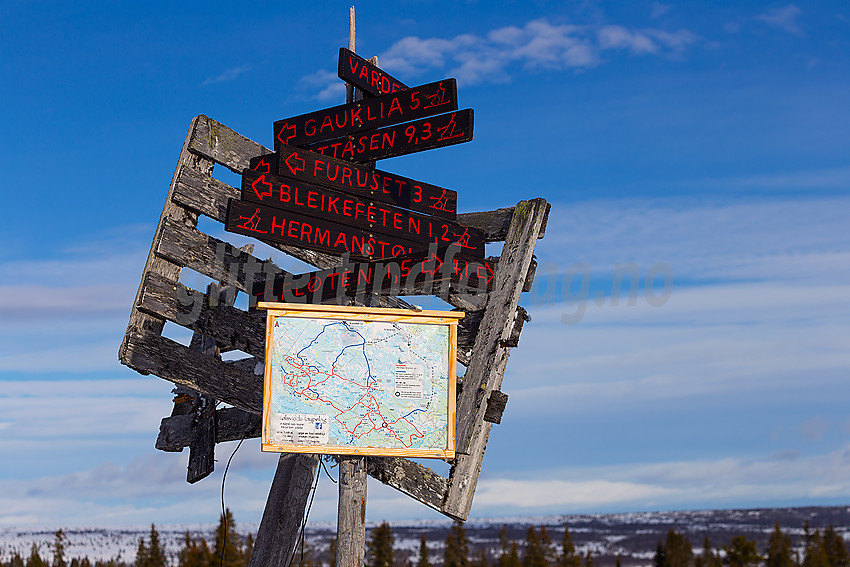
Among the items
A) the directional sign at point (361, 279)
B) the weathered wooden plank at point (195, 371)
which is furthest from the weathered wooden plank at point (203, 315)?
the directional sign at point (361, 279)

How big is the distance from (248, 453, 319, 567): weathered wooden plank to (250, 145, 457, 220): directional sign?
10.5ft

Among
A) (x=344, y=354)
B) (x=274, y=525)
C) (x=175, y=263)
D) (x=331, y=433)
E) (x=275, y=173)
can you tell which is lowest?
(x=274, y=525)

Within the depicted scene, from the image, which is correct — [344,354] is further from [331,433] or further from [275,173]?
[275,173]

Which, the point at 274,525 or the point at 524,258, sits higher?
the point at 524,258

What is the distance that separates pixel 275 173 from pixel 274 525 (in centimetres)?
418

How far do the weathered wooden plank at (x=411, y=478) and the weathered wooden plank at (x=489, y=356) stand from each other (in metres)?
0.12

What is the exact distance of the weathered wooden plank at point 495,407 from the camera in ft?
28.1

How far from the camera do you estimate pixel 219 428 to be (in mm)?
10422

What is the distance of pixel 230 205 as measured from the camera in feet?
21.7

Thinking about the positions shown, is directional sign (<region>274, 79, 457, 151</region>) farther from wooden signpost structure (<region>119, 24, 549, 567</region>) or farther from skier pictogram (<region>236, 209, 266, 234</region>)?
skier pictogram (<region>236, 209, 266, 234</region>)

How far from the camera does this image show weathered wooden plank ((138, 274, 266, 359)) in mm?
7523

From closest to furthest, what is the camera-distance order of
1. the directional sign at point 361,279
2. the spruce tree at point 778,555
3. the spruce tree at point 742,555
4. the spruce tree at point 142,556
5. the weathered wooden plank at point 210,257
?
the directional sign at point 361,279, the weathered wooden plank at point 210,257, the spruce tree at point 142,556, the spruce tree at point 742,555, the spruce tree at point 778,555

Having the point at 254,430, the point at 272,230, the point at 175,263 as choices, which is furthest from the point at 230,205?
the point at 254,430

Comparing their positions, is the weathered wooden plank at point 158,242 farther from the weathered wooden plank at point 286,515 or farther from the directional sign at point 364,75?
the weathered wooden plank at point 286,515
